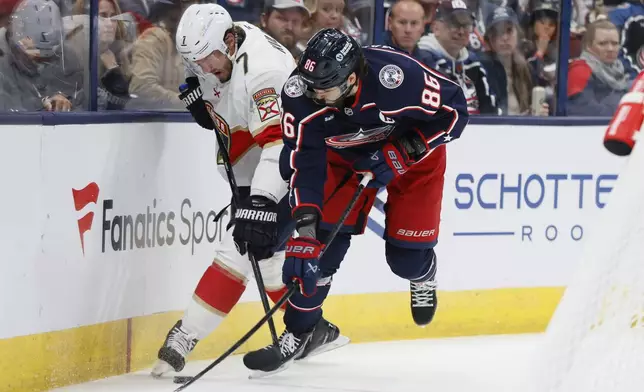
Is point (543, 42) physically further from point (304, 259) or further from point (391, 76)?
point (304, 259)

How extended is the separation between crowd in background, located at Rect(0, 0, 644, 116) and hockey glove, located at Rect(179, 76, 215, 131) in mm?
377

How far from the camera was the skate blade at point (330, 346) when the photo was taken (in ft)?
16.5

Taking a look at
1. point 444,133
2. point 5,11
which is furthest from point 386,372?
point 5,11

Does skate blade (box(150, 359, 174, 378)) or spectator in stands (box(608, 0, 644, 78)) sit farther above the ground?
spectator in stands (box(608, 0, 644, 78))

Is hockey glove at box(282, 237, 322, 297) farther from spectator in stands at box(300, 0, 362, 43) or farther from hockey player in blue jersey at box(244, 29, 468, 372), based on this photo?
spectator in stands at box(300, 0, 362, 43)

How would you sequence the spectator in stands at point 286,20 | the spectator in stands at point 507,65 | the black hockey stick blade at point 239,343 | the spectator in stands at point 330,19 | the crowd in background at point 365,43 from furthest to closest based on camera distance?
the spectator in stands at point 507,65
the spectator in stands at point 330,19
the spectator in stands at point 286,20
the crowd in background at point 365,43
the black hockey stick blade at point 239,343

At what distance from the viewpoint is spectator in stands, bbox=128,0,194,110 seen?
516 centimetres

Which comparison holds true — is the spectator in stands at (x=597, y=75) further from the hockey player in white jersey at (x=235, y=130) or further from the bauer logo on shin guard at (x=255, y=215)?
the bauer logo on shin guard at (x=255, y=215)

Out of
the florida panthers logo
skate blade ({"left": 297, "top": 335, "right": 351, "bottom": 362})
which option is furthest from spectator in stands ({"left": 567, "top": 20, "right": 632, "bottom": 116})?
the florida panthers logo

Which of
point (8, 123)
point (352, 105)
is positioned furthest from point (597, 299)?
point (8, 123)

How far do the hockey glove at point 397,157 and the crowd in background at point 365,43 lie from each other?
1098 millimetres

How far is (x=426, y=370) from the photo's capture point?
5.10 meters

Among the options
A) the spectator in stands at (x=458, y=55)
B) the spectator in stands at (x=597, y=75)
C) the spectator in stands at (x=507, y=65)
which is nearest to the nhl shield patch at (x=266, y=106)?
the spectator in stands at (x=458, y=55)

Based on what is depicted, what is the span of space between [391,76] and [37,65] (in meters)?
1.30
